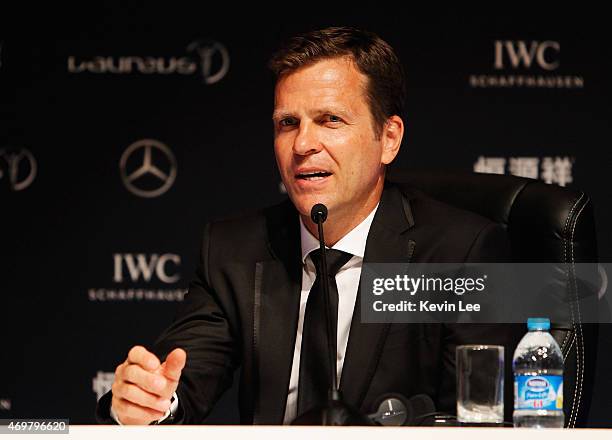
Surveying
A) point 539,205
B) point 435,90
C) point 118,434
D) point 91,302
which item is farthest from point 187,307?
point 435,90

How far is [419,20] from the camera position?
12.0 feet

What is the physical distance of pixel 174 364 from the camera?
1.81m

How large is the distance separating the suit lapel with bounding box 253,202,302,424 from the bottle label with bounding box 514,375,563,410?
2.23 ft

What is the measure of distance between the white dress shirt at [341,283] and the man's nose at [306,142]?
218 mm

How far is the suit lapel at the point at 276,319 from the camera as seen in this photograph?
2.32 m

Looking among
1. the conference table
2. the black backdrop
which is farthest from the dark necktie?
the black backdrop

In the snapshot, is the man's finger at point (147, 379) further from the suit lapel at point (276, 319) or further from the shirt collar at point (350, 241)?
the shirt collar at point (350, 241)

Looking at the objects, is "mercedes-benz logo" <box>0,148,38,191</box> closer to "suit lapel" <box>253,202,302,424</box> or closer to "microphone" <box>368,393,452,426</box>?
"suit lapel" <box>253,202,302,424</box>

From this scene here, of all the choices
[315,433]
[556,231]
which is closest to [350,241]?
[556,231]

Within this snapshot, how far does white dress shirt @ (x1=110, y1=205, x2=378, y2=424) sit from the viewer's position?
233cm

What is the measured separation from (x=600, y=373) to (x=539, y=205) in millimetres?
1350

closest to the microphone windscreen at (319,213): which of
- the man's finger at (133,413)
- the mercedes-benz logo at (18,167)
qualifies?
the man's finger at (133,413)

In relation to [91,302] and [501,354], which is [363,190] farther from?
[91,302]

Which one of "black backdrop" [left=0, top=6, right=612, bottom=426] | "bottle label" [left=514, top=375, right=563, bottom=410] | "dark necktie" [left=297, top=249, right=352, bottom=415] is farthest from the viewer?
"black backdrop" [left=0, top=6, right=612, bottom=426]
